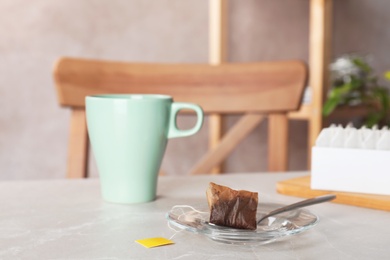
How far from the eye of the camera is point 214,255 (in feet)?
1.44

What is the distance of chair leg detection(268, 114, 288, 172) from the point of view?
117 centimetres

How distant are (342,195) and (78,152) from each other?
1.80 ft

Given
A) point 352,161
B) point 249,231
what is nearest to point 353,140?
point 352,161

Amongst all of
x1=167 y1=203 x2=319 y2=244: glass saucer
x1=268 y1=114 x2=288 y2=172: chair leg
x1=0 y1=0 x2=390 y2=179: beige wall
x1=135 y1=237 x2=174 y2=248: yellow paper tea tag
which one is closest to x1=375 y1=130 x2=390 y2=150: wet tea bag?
x1=167 y1=203 x2=319 y2=244: glass saucer

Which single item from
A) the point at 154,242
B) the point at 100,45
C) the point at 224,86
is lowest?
the point at 154,242

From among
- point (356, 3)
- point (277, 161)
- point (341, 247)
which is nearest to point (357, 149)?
point (341, 247)

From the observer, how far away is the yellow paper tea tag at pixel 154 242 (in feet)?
1.52

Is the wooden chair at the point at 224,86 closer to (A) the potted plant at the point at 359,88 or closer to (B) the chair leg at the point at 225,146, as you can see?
(B) the chair leg at the point at 225,146

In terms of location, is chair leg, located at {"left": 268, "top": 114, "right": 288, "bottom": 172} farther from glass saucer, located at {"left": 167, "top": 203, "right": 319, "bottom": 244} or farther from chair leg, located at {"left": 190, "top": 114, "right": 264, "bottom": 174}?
glass saucer, located at {"left": 167, "top": 203, "right": 319, "bottom": 244}

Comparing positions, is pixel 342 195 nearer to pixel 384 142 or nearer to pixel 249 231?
pixel 384 142

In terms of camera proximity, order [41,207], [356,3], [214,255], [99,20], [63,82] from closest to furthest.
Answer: [214,255], [41,207], [63,82], [99,20], [356,3]

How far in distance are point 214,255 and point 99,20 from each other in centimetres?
162

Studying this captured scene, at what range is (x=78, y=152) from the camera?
1039 mm

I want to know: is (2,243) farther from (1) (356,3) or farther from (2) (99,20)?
(1) (356,3)
